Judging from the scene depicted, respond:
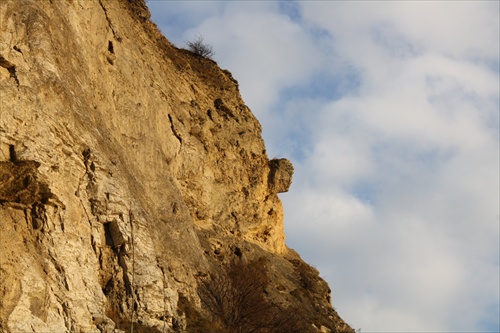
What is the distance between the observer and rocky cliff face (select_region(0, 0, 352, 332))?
51.8 feet

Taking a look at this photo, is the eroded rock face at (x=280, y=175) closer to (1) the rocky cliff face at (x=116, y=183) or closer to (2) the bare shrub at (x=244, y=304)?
(1) the rocky cliff face at (x=116, y=183)

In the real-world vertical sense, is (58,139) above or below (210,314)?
above

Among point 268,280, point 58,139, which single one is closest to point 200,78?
point 268,280

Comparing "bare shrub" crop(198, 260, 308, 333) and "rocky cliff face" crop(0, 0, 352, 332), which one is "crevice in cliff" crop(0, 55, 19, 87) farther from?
"bare shrub" crop(198, 260, 308, 333)

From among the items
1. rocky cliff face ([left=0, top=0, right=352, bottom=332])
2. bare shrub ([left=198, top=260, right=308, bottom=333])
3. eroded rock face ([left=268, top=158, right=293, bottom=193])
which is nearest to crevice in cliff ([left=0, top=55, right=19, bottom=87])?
rocky cliff face ([left=0, top=0, right=352, bottom=332])

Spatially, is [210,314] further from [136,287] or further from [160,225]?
[136,287]

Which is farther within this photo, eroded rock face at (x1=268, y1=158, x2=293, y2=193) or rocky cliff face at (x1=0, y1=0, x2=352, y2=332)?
eroded rock face at (x1=268, y1=158, x2=293, y2=193)

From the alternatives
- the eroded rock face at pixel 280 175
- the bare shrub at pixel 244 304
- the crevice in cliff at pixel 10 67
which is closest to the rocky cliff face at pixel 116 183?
the crevice in cliff at pixel 10 67

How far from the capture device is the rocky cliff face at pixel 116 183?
15.8 m

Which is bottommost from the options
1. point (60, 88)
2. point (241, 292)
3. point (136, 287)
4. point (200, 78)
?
point (136, 287)

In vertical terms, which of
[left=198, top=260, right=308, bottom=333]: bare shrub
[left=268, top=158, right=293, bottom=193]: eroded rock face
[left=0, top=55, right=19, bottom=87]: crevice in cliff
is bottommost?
[left=198, top=260, right=308, bottom=333]: bare shrub

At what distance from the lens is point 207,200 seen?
29.7 meters

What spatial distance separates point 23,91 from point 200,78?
17947mm

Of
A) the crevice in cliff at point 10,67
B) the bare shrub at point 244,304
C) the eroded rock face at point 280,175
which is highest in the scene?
the eroded rock face at point 280,175
